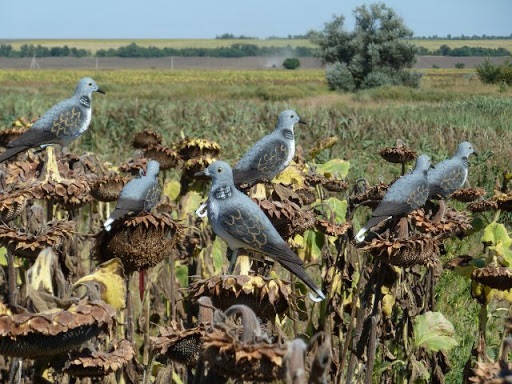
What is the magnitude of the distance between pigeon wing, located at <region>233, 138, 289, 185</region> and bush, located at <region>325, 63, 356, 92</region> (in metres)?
48.4

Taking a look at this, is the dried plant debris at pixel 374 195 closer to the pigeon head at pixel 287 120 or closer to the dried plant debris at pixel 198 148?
the pigeon head at pixel 287 120

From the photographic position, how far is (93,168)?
383cm

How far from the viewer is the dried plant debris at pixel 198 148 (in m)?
4.27

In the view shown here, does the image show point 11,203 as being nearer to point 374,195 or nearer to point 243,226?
point 243,226

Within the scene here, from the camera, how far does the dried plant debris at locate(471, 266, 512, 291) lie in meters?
2.76

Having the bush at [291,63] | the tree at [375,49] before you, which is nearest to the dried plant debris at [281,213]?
the tree at [375,49]

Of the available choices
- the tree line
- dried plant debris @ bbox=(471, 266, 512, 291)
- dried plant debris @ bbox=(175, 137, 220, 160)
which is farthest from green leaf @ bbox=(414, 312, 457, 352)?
the tree line

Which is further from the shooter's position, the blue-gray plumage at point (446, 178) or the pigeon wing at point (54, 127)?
the pigeon wing at point (54, 127)

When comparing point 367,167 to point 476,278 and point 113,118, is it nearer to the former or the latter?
point 113,118

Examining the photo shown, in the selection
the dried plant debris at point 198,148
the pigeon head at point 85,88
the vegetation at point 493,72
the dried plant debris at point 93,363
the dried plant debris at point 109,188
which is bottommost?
the dried plant debris at point 93,363

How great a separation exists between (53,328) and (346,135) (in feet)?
40.6

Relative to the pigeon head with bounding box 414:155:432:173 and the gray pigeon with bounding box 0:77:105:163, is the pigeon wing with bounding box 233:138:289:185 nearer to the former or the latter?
the pigeon head with bounding box 414:155:432:173

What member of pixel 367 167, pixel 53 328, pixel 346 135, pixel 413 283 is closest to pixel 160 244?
pixel 53 328

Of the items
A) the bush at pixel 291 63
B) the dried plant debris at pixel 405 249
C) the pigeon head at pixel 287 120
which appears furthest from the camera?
the bush at pixel 291 63
